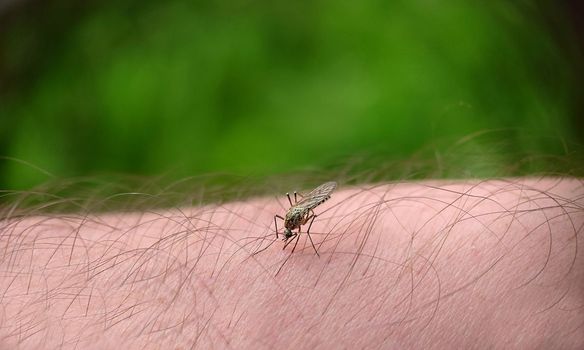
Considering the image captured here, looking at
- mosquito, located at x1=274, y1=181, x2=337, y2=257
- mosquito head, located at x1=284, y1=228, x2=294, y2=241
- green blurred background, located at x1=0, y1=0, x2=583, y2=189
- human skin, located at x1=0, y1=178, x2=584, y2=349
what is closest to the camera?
human skin, located at x1=0, y1=178, x2=584, y2=349

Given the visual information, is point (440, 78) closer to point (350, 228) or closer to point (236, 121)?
point (236, 121)

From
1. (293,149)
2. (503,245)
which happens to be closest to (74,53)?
(293,149)

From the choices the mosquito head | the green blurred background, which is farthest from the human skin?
the green blurred background

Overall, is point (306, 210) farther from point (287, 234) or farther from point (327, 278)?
point (327, 278)

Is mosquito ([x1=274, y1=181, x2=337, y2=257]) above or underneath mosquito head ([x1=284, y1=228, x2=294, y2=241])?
above

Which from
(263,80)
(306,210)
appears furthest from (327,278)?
(263,80)

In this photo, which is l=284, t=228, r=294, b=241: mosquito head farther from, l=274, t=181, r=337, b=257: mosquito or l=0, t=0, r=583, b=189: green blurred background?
l=0, t=0, r=583, b=189: green blurred background

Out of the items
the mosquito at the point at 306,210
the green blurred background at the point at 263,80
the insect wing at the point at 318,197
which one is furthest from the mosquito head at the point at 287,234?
the green blurred background at the point at 263,80
